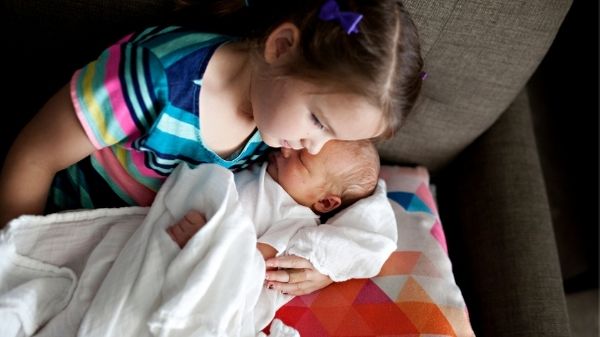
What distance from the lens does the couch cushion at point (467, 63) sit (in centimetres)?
108

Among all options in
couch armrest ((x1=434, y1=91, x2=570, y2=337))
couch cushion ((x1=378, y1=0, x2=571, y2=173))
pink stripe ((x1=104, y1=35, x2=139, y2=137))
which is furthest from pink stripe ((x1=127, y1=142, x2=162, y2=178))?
couch armrest ((x1=434, y1=91, x2=570, y2=337))

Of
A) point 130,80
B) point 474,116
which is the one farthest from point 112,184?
point 474,116

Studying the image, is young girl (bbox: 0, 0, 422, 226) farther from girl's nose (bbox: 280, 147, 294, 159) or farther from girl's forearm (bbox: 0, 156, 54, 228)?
girl's nose (bbox: 280, 147, 294, 159)

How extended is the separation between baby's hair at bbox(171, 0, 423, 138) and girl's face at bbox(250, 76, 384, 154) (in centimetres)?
2

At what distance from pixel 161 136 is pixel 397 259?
546mm

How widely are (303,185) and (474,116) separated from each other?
1.45 feet

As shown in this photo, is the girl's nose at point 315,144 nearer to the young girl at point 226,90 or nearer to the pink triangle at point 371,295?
the young girl at point 226,90

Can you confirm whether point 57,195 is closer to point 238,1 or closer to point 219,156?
point 219,156

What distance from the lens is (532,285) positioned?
1198 mm

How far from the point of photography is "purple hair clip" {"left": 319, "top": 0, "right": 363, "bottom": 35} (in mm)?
812

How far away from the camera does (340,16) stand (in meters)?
0.81

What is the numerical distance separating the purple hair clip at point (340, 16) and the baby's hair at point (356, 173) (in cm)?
37

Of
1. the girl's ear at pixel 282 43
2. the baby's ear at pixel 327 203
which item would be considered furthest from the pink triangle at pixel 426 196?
the girl's ear at pixel 282 43

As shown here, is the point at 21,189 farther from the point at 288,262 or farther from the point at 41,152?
the point at 288,262
